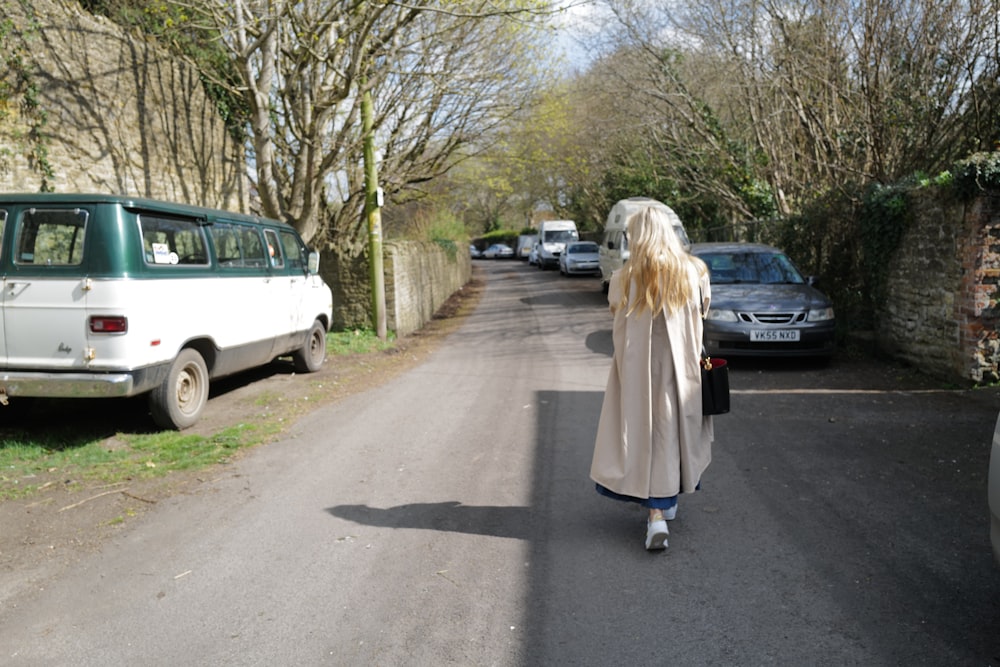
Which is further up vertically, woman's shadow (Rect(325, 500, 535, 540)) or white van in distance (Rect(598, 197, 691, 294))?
white van in distance (Rect(598, 197, 691, 294))

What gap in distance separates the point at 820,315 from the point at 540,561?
281 inches

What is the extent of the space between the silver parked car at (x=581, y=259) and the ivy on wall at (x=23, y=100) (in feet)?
71.0

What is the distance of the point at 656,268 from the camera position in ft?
13.5

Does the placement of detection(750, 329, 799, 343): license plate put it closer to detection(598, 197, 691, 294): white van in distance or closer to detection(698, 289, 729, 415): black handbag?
A: detection(698, 289, 729, 415): black handbag

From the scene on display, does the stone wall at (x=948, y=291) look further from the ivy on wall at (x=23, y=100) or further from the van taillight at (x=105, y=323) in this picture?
the ivy on wall at (x=23, y=100)

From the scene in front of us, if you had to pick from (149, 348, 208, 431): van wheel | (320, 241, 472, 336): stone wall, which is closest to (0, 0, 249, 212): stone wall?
(320, 241, 472, 336): stone wall

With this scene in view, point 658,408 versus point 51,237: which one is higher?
point 51,237

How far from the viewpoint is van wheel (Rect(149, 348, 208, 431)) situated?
675 cm

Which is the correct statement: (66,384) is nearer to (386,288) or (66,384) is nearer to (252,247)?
(252,247)

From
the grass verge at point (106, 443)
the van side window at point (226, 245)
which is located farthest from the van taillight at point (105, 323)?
A: the van side window at point (226, 245)

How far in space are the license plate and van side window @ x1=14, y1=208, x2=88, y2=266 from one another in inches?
298

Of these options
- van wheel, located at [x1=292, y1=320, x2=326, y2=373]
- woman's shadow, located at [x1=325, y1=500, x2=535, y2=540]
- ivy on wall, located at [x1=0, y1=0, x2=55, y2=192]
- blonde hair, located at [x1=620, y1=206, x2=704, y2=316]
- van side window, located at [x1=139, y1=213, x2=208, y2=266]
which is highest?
ivy on wall, located at [x1=0, y1=0, x2=55, y2=192]

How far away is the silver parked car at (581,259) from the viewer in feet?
99.6

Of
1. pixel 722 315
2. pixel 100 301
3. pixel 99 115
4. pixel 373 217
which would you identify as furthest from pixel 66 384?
pixel 99 115
